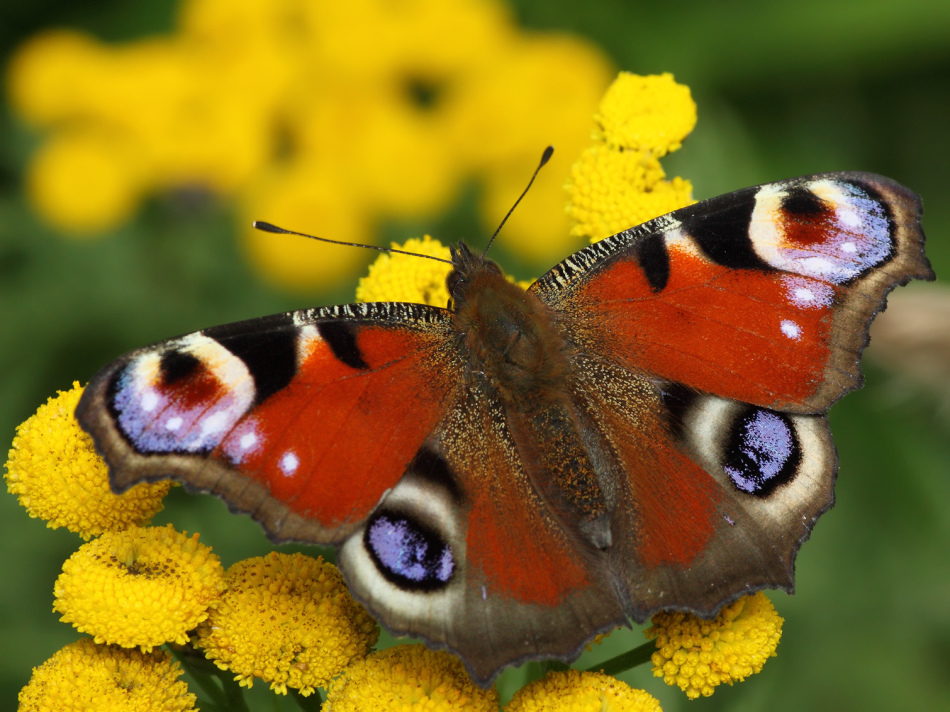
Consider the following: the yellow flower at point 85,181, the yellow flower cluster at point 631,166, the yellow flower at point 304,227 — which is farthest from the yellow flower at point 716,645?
the yellow flower at point 85,181

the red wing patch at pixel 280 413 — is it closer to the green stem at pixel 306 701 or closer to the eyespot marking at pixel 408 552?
the eyespot marking at pixel 408 552

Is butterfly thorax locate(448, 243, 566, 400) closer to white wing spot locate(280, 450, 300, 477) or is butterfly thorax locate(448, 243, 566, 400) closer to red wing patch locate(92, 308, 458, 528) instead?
red wing patch locate(92, 308, 458, 528)

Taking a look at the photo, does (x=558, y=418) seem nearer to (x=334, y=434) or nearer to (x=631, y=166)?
(x=334, y=434)


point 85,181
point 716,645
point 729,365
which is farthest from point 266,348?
point 85,181

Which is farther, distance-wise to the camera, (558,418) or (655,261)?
(655,261)

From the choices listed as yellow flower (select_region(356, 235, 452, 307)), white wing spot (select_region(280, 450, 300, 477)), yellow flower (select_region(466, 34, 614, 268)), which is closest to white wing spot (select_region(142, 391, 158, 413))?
white wing spot (select_region(280, 450, 300, 477))
